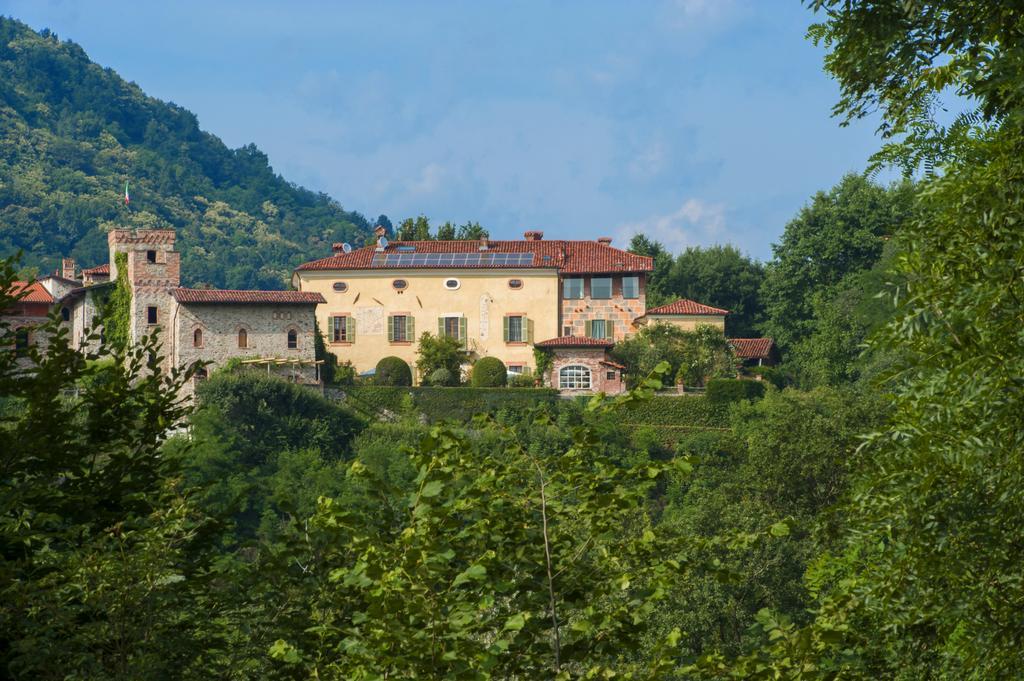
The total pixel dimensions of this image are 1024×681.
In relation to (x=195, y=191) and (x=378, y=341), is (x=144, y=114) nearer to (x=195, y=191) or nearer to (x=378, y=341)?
(x=195, y=191)

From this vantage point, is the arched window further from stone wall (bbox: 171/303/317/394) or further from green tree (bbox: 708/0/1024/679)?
green tree (bbox: 708/0/1024/679)

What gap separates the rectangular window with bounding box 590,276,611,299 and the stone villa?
1.9 inches

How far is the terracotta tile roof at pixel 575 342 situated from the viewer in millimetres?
53844

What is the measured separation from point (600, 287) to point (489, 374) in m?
6.70

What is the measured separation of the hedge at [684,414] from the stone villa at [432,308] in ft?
5.09

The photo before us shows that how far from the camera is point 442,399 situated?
5341cm

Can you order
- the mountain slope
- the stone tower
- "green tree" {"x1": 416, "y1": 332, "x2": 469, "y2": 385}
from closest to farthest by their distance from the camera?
the stone tower, "green tree" {"x1": 416, "y1": 332, "x2": 469, "y2": 385}, the mountain slope

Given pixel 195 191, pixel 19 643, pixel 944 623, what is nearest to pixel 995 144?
pixel 944 623

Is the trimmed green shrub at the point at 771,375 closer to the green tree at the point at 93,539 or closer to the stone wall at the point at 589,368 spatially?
the stone wall at the point at 589,368

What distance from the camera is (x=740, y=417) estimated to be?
170ft

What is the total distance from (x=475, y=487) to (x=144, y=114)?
198m

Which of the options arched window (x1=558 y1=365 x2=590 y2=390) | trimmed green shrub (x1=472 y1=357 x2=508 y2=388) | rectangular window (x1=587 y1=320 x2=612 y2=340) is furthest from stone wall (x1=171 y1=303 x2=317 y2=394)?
rectangular window (x1=587 y1=320 x2=612 y2=340)

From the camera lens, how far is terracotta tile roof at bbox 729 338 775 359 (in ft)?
199

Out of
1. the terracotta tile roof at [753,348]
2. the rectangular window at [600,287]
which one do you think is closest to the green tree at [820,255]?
the terracotta tile roof at [753,348]
